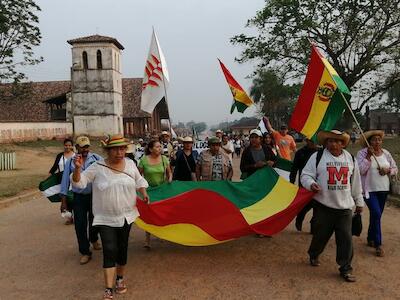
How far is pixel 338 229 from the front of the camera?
16.4ft

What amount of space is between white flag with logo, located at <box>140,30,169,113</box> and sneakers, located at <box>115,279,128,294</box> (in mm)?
4656

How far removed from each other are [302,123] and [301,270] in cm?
188

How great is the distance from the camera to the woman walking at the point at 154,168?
645 cm

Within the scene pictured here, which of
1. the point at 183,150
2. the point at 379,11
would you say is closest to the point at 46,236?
the point at 183,150

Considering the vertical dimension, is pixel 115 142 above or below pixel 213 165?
above

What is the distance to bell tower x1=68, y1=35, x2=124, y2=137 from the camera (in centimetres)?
4656

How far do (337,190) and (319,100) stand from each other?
4.33ft

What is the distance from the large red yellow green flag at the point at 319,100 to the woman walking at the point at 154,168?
77.6 inches

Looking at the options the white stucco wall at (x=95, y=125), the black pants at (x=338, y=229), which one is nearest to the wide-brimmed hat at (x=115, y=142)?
the black pants at (x=338, y=229)

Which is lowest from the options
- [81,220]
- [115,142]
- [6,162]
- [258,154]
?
[6,162]

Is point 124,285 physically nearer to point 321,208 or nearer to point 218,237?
point 218,237

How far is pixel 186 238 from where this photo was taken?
574cm

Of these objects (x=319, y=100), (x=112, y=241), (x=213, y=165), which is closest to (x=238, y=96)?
(x=213, y=165)

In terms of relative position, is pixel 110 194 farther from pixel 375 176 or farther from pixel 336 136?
pixel 375 176
